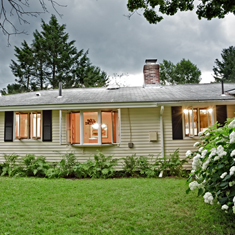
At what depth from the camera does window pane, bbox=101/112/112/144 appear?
23.0ft

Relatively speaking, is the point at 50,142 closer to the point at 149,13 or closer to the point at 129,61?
the point at 149,13

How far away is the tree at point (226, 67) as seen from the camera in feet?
97.1

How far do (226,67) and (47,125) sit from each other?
3008 cm

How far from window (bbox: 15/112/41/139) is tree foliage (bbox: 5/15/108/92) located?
14.8 m

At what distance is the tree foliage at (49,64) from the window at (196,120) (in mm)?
16398

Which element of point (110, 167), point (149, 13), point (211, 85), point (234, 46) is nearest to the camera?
point (149, 13)

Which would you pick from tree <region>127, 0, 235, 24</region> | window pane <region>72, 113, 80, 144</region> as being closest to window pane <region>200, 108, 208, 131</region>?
tree <region>127, 0, 235, 24</region>

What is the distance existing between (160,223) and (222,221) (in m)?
0.92

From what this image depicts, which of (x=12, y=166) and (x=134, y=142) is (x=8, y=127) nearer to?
(x=12, y=166)

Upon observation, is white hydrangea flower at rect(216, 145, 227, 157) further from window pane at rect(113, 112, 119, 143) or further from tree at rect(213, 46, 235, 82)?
tree at rect(213, 46, 235, 82)

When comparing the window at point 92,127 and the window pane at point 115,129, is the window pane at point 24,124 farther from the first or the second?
the window pane at point 115,129

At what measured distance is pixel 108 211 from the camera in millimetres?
3545

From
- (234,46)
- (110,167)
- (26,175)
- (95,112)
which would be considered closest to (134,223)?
(110,167)

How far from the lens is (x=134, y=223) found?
3090 millimetres
